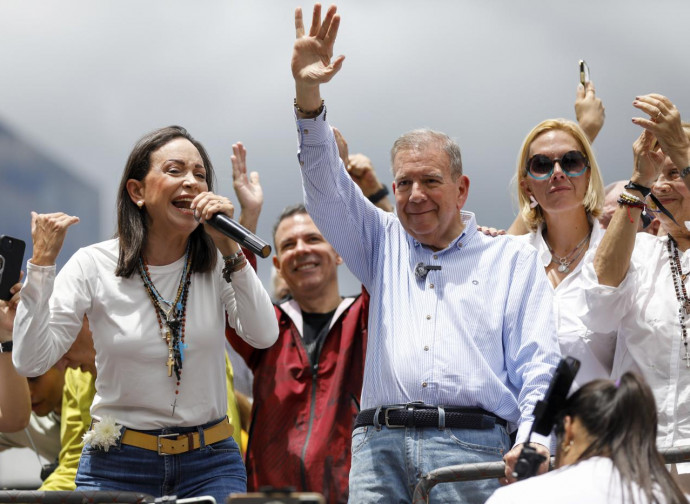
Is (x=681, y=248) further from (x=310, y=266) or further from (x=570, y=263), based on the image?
(x=310, y=266)

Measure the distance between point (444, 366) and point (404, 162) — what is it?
98 centimetres

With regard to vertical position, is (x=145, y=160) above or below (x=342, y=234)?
above

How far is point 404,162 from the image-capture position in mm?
4496

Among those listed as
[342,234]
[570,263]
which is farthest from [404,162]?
[570,263]

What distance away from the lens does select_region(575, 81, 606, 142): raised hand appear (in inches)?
211

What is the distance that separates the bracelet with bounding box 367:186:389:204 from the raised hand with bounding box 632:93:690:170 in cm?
231

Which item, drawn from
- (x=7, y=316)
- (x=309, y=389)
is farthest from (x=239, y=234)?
(x=309, y=389)

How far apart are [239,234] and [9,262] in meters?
1.05

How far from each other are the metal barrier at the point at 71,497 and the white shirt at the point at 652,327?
80.2 inches

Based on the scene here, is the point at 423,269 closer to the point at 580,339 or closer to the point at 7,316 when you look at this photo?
the point at 580,339

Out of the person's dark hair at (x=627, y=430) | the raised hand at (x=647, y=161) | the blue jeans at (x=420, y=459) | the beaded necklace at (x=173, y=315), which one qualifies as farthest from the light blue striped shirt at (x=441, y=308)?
the person's dark hair at (x=627, y=430)

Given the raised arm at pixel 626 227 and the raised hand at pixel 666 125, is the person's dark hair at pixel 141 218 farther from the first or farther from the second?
the raised hand at pixel 666 125

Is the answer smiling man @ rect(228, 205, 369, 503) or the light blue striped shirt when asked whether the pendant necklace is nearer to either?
the light blue striped shirt

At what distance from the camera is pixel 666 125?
421 cm
